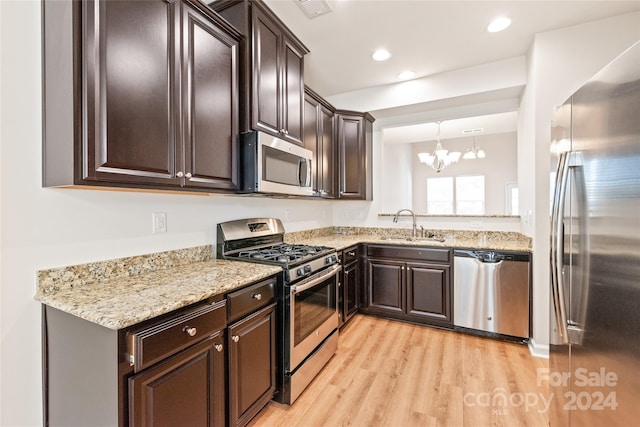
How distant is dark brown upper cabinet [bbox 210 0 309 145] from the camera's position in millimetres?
1883

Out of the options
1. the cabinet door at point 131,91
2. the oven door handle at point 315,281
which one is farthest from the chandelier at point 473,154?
the cabinet door at point 131,91

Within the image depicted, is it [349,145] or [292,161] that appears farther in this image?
[349,145]

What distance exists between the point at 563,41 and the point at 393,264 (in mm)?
2421

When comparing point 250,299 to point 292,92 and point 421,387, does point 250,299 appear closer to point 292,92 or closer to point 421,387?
point 421,387

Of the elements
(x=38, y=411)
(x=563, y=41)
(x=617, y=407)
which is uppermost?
(x=563, y=41)

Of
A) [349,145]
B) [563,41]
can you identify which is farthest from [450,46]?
[349,145]

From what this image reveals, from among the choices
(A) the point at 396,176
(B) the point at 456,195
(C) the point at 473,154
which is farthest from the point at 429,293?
(B) the point at 456,195

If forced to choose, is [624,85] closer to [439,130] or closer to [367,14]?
[367,14]

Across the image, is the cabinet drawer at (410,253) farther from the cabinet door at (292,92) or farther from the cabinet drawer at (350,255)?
the cabinet door at (292,92)

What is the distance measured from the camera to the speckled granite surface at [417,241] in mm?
2814

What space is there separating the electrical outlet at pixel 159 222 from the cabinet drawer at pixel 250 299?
686 mm

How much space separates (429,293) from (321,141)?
1.97 metres

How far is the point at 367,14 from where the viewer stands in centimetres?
211

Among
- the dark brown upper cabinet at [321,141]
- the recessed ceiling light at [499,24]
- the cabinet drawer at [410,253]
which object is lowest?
the cabinet drawer at [410,253]
